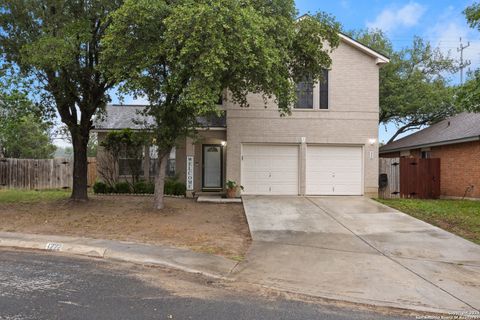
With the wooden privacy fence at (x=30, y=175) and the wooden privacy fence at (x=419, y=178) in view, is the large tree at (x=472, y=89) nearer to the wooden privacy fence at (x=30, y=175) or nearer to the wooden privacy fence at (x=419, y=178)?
the wooden privacy fence at (x=419, y=178)

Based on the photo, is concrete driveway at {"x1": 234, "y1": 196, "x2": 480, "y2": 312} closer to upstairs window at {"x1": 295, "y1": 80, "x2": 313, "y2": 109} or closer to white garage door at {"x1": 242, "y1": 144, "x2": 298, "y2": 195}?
white garage door at {"x1": 242, "y1": 144, "x2": 298, "y2": 195}

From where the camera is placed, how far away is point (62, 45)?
1080cm

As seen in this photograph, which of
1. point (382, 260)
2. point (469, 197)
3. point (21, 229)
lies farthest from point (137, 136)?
point (469, 197)

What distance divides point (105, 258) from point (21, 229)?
156 inches

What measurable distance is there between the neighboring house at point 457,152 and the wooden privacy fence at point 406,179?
3.24 feet

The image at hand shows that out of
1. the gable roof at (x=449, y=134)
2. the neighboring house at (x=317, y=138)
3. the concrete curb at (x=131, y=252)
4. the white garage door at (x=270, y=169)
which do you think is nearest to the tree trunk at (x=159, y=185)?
the neighboring house at (x=317, y=138)

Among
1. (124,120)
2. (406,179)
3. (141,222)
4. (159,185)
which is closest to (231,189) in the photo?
(159,185)

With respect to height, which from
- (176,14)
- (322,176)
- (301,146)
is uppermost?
(176,14)

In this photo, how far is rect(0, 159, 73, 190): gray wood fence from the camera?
71.9 feet

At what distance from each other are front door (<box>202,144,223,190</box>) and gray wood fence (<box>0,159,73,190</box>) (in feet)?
26.6

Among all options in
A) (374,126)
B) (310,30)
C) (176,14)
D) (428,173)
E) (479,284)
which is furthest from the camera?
(428,173)

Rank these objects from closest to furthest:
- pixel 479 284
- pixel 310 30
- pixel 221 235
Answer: pixel 479 284, pixel 221 235, pixel 310 30

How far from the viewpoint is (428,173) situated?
1902 centimetres

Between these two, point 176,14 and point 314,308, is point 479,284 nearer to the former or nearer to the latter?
point 314,308
